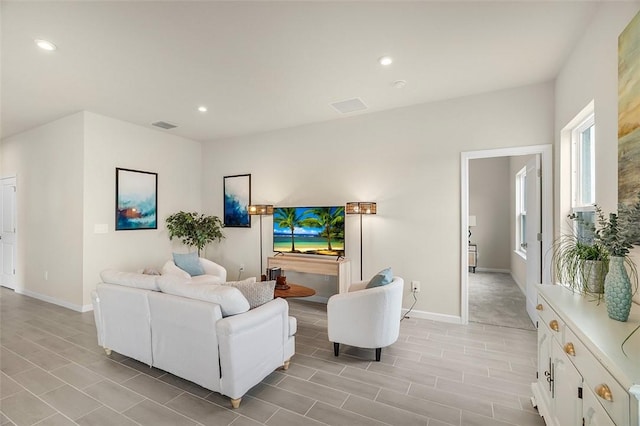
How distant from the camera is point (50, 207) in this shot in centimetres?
470

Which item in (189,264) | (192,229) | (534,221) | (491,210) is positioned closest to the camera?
(534,221)

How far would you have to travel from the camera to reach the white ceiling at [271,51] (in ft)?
7.18

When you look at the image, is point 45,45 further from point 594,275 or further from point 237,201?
point 594,275

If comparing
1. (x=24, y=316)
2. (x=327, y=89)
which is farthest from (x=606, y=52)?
(x=24, y=316)

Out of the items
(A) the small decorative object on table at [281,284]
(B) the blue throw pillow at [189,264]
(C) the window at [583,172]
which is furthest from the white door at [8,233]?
(C) the window at [583,172]

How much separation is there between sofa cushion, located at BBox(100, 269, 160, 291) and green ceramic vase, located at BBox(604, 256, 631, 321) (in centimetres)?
303

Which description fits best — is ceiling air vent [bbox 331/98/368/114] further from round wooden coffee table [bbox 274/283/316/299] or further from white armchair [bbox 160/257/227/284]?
white armchair [bbox 160/257/227/284]

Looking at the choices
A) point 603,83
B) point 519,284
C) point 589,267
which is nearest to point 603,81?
point 603,83

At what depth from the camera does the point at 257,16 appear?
88.0 inches

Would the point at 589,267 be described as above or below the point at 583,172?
below

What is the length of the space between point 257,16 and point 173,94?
196cm

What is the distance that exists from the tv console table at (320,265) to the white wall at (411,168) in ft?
0.84

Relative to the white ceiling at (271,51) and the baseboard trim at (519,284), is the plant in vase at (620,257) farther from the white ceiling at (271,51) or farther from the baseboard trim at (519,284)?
the baseboard trim at (519,284)

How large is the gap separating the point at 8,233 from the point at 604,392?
26.7ft
